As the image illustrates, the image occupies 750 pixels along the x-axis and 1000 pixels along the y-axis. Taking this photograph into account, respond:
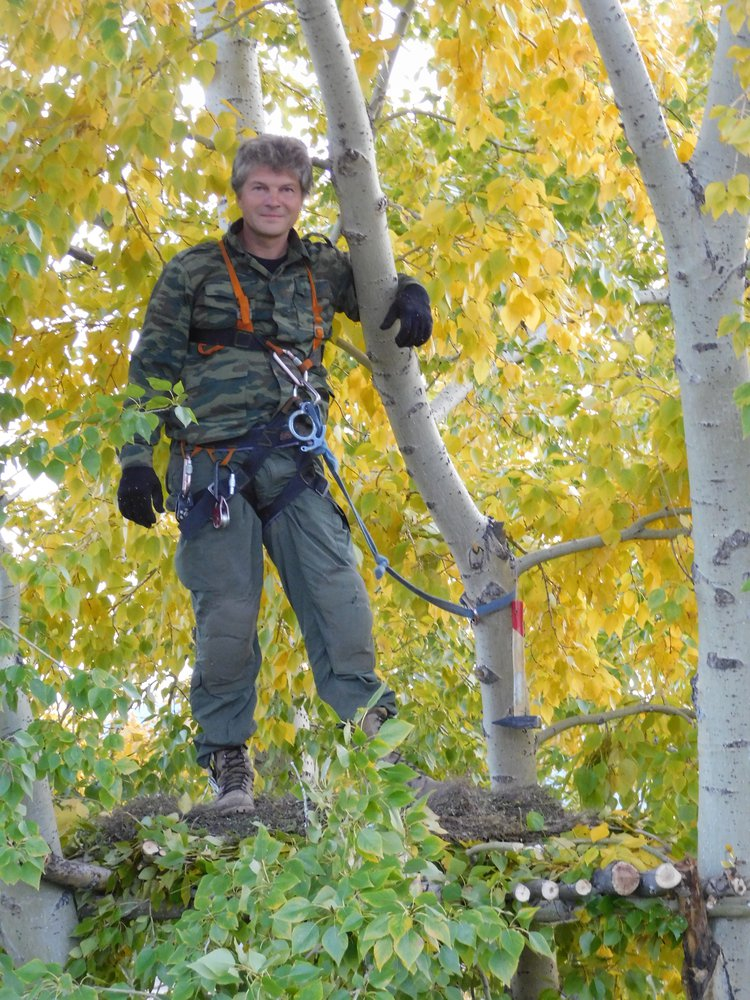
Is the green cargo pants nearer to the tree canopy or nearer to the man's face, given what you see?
the tree canopy

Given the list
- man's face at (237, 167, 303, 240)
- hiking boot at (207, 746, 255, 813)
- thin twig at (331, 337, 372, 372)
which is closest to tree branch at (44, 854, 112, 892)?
hiking boot at (207, 746, 255, 813)

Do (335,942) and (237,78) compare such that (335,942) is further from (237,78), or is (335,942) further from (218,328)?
(237,78)

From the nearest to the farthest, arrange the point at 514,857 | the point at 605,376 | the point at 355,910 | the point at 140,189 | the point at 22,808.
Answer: the point at 355,910 → the point at 22,808 → the point at 514,857 → the point at 605,376 → the point at 140,189

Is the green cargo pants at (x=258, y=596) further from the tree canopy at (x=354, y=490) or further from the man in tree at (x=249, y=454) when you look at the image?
the tree canopy at (x=354, y=490)

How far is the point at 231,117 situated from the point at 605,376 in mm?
1408

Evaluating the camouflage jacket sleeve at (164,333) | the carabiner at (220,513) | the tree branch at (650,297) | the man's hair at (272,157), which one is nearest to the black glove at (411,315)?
the man's hair at (272,157)

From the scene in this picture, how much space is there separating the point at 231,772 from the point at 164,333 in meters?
1.35

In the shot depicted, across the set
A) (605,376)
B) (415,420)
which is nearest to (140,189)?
(415,420)

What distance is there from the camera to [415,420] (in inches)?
159

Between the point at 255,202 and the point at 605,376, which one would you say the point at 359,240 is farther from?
the point at 605,376

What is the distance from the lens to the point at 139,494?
3.49 meters

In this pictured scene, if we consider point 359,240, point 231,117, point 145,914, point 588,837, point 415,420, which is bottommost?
point 145,914

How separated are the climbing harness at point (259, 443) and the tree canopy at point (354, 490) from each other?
345mm

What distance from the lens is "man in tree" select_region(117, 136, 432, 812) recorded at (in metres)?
3.62
